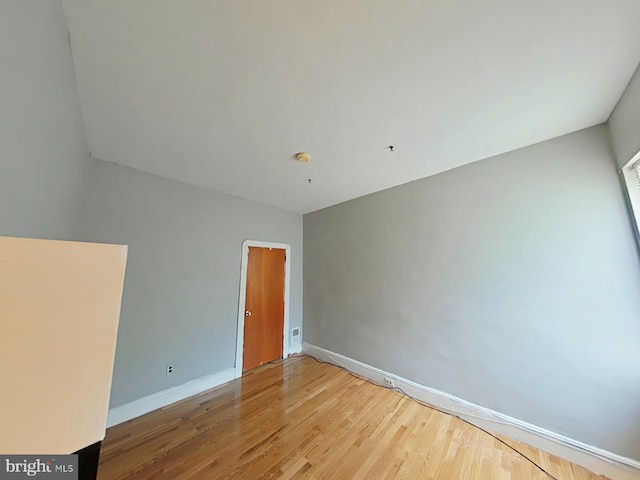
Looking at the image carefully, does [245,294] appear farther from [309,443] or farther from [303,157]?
[303,157]

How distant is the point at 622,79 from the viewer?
1422 millimetres

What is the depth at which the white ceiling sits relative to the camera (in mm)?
1074

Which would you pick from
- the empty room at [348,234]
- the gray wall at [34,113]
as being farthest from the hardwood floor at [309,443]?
the gray wall at [34,113]

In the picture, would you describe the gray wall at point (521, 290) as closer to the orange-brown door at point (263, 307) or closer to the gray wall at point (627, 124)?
the gray wall at point (627, 124)

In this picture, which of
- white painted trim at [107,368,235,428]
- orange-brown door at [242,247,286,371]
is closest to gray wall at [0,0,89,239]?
white painted trim at [107,368,235,428]

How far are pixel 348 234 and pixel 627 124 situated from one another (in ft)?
8.86

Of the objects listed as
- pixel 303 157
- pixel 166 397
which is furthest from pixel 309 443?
pixel 303 157

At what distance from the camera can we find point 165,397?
2500mm

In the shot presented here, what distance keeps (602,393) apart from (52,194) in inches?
158

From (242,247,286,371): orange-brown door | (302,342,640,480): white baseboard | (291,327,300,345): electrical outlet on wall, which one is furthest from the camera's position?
(291,327,300,345): electrical outlet on wall

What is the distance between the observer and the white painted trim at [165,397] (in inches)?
87.0

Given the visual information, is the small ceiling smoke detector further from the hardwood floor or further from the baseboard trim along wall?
the baseboard trim along wall

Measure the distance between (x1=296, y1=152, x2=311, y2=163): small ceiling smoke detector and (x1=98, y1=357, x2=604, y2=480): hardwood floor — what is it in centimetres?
261

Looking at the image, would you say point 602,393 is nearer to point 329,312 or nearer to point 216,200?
point 329,312
